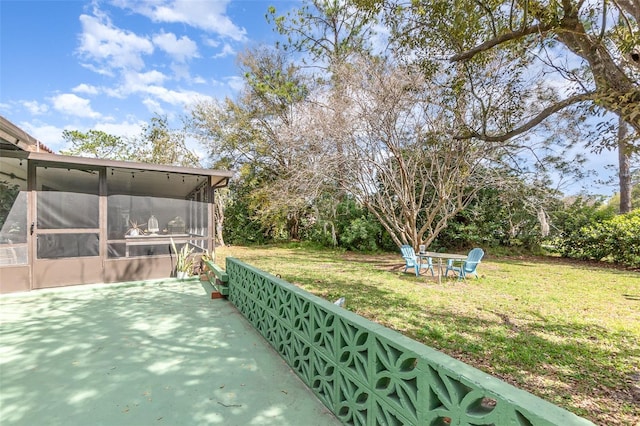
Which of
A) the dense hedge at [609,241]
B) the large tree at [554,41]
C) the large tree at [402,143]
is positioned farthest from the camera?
the dense hedge at [609,241]

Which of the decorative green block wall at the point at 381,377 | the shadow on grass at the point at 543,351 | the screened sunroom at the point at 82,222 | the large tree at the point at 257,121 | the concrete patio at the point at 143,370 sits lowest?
the shadow on grass at the point at 543,351

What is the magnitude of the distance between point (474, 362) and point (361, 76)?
6.85m

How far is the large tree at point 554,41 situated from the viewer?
2445mm

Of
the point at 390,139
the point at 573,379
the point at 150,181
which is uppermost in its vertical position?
the point at 390,139

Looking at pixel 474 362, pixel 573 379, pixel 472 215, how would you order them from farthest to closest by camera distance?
1. pixel 472 215
2. pixel 474 362
3. pixel 573 379

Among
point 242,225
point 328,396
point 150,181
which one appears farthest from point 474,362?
point 242,225

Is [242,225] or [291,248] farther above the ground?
[242,225]

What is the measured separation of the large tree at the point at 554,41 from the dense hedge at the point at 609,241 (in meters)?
6.75

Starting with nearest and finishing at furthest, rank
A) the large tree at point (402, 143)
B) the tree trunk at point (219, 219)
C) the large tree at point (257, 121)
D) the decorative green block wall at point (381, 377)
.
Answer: the decorative green block wall at point (381, 377) → the large tree at point (402, 143) → the large tree at point (257, 121) → the tree trunk at point (219, 219)

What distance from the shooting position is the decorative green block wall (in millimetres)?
1083

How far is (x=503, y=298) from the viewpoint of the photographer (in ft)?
17.2

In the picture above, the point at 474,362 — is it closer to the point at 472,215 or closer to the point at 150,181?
the point at 150,181

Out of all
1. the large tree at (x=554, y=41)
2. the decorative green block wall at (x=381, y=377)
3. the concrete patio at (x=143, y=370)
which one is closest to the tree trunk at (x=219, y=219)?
the concrete patio at (x=143, y=370)

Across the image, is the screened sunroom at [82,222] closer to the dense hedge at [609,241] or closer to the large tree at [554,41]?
the large tree at [554,41]
